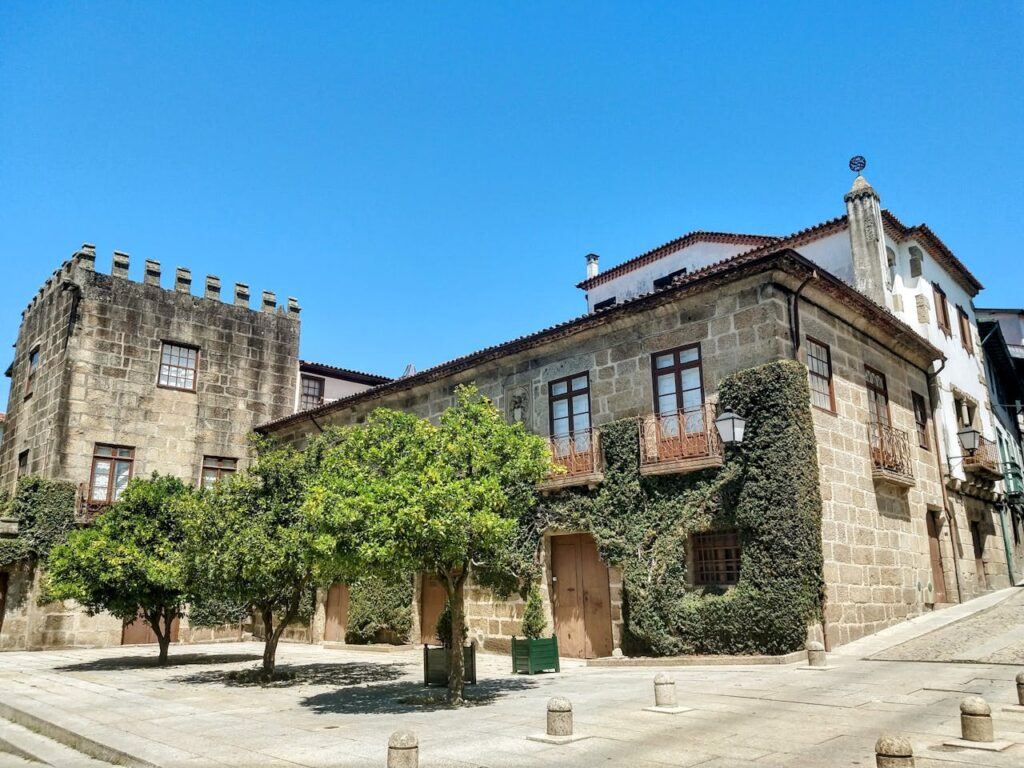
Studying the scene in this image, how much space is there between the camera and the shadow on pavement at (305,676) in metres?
13.0

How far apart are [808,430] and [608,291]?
12893mm

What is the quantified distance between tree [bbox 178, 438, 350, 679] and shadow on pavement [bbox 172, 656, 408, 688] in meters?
0.40

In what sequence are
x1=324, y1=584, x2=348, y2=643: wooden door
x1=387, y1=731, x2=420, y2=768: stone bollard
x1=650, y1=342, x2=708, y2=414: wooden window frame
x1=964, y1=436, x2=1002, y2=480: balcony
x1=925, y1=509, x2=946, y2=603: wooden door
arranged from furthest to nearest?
1. x1=324, y1=584, x2=348, y2=643: wooden door
2. x1=964, y1=436, x2=1002, y2=480: balcony
3. x1=925, y1=509, x2=946, y2=603: wooden door
4. x1=650, y1=342, x2=708, y2=414: wooden window frame
5. x1=387, y1=731, x2=420, y2=768: stone bollard

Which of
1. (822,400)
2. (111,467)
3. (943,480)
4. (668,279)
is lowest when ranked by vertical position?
(943,480)

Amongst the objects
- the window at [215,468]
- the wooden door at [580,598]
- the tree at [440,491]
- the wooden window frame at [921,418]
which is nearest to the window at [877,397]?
the wooden window frame at [921,418]

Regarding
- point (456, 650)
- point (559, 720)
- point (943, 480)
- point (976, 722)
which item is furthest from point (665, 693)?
point (943, 480)

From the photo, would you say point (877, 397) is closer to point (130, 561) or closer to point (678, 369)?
point (678, 369)

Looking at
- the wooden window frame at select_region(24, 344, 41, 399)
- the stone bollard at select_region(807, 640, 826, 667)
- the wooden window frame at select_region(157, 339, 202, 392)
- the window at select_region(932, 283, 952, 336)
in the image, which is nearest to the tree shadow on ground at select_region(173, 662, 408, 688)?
the stone bollard at select_region(807, 640, 826, 667)

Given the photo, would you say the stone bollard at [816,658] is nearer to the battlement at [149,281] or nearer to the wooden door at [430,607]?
the wooden door at [430,607]

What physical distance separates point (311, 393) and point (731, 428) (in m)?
18.6

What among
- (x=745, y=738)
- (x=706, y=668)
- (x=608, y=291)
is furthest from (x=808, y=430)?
(x=608, y=291)

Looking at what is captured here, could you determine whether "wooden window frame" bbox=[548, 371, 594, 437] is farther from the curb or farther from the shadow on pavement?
the curb

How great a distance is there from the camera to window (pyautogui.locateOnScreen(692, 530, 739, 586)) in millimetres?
13742

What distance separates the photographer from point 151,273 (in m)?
25.2
